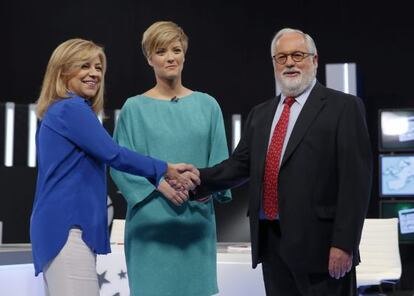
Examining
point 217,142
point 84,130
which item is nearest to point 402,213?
point 217,142

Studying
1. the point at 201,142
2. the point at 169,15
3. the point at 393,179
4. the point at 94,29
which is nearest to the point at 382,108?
the point at 393,179

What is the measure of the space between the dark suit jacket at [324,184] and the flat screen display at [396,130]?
4.90m

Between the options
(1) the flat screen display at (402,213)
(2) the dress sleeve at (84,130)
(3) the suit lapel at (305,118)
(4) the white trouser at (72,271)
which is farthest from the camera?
(1) the flat screen display at (402,213)

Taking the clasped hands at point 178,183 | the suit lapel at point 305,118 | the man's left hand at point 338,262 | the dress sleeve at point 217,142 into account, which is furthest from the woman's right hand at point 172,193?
the man's left hand at point 338,262

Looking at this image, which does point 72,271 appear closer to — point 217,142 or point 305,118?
point 217,142

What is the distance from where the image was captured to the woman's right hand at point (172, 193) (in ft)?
9.17

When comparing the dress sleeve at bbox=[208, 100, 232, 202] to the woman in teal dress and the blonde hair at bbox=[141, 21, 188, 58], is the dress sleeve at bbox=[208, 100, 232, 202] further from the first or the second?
the blonde hair at bbox=[141, 21, 188, 58]

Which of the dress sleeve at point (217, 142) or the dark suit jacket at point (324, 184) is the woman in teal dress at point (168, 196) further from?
the dark suit jacket at point (324, 184)

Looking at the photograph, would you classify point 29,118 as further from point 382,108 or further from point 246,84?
point 382,108

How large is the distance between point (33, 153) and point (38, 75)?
1.46 m

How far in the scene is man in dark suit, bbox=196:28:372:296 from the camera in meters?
2.54

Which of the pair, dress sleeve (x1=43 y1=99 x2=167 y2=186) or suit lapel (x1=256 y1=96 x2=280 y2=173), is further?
suit lapel (x1=256 y1=96 x2=280 y2=173)

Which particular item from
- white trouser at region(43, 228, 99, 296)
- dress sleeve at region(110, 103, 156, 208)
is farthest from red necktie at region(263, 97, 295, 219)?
white trouser at region(43, 228, 99, 296)

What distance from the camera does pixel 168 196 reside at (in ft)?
9.23
